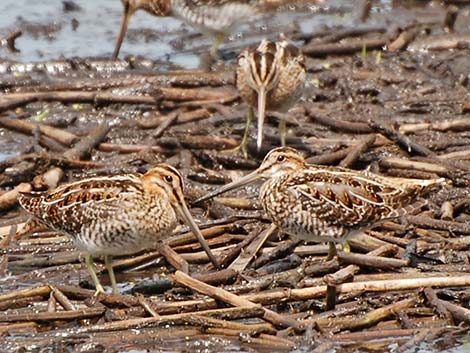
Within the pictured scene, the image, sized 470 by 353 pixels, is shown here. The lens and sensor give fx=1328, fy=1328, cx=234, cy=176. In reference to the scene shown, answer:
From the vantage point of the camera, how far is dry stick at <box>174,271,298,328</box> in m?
6.63

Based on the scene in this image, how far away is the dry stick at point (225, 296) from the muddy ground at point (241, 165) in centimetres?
2

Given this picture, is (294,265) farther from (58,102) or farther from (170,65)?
(170,65)

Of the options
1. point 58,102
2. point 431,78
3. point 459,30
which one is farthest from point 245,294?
point 459,30

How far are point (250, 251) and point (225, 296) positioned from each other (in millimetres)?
840

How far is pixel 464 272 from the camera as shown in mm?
7172

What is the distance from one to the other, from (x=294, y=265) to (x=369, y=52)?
5065 mm

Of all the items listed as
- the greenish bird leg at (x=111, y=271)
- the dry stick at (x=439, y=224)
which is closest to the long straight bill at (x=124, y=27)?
the dry stick at (x=439, y=224)

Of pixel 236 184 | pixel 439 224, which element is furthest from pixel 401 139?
pixel 236 184

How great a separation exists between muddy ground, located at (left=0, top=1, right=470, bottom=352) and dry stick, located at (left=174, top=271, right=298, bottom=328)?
0.02m

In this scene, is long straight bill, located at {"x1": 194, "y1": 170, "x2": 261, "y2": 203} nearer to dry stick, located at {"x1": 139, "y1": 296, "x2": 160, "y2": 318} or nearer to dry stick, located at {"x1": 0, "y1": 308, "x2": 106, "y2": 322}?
dry stick, located at {"x1": 139, "y1": 296, "x2": 160, "y2": 318}

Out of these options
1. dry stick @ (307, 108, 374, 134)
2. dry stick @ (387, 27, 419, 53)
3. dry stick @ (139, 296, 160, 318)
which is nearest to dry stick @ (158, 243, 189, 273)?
dry stick @ (139, 296, 160, 318)

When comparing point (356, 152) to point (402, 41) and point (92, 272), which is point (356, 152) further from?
point (402, 41)

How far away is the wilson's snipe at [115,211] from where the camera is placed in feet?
23.1

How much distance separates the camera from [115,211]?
23.2 feet
